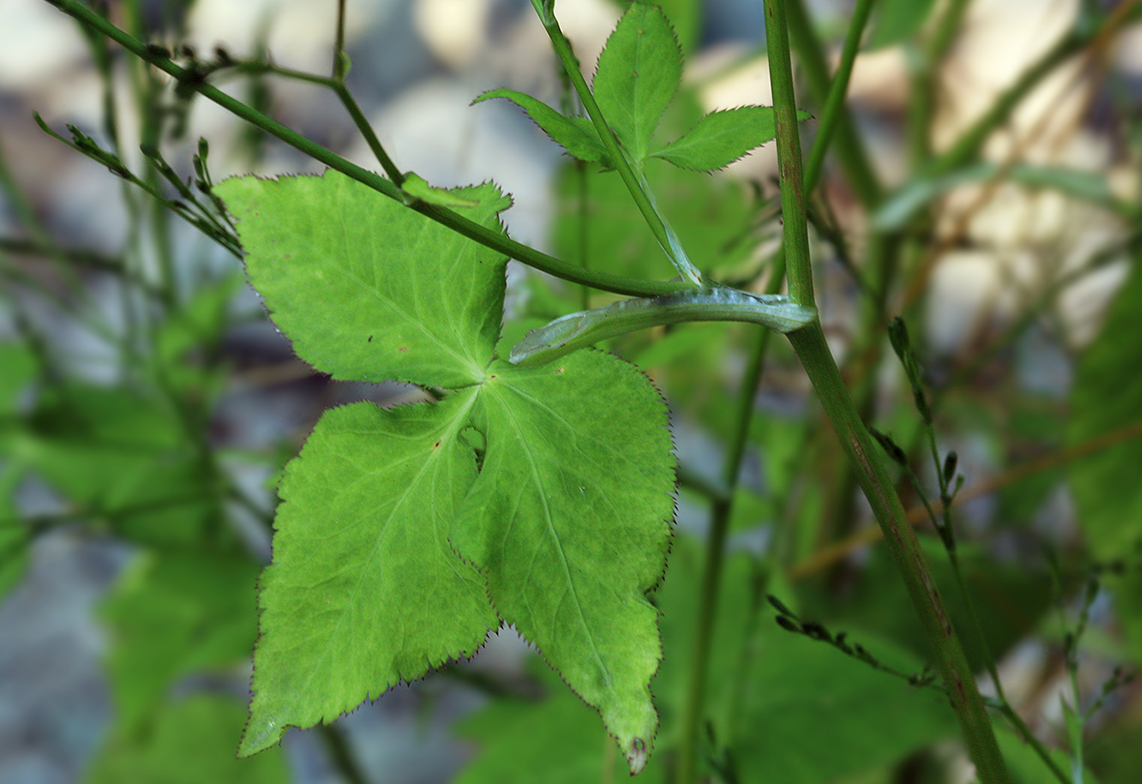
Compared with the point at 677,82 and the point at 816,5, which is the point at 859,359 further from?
the point at 816,5

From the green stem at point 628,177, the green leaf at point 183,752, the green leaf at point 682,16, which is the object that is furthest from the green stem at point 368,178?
the green leaf at point 183,752

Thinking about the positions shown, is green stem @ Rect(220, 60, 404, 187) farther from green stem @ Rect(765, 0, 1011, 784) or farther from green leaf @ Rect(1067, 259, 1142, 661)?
green leaf @ Rect(1067, 259, 1142, 661)

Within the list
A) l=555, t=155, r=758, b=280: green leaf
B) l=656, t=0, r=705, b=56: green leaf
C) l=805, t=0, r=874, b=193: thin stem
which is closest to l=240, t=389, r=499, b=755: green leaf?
l=805, t=0, r=874, b=193: thin stem

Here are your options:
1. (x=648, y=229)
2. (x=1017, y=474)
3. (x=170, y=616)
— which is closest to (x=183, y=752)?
(x=170, y=616)

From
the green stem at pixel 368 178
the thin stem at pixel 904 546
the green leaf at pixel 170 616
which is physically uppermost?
the green stem at pixel 368 178

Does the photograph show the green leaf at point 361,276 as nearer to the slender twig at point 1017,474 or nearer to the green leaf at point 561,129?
the green leaf at point 561,129

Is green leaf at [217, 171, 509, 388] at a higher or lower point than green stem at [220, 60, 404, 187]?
lower

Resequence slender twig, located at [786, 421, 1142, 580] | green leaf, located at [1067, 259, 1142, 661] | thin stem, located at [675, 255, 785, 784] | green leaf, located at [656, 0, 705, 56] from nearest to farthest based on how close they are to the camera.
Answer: thin stem, located at [675, 255, 785, 784] < slender twig, located at [786, 421, 1142, 580] < green leaf, located at [1067, 259, 1142, 661] < green leaf, located at [656, 0, 705, 56]
